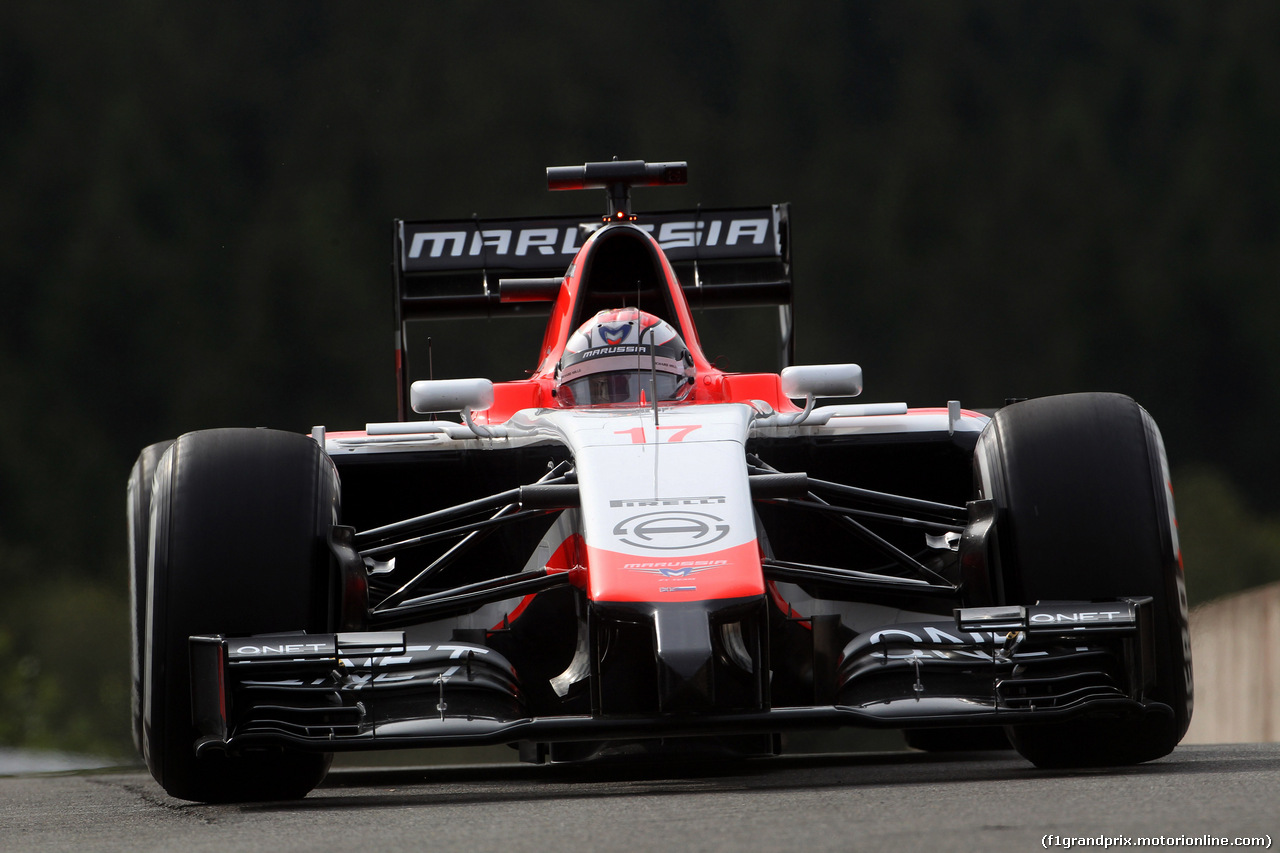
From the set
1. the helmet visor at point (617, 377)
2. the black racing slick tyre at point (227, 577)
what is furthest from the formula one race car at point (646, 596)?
the helmet visor at point (617, 377)

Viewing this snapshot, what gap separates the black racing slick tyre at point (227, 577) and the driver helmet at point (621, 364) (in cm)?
164

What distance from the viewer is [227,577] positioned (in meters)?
4.51

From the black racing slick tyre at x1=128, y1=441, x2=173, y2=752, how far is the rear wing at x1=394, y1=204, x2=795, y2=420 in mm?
2571

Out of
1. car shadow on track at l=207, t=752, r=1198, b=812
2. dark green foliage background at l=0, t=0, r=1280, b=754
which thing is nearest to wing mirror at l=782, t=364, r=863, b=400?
car shadow on track at l=207, t=752, r=1198, b=812

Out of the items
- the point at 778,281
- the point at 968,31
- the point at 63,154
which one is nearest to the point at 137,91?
the point at 63,154

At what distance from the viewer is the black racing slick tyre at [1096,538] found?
4.65 meters

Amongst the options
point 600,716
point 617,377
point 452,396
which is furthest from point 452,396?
point 600,716

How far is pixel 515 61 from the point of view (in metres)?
45.9

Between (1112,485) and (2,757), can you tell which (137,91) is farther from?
(1112,485)

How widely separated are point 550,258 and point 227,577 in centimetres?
438

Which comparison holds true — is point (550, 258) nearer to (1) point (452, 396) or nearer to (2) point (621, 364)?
(2) point (621, 364)

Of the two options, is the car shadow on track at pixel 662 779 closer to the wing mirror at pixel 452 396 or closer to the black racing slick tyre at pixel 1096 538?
the black racing slick tyre at pixel 1096 538

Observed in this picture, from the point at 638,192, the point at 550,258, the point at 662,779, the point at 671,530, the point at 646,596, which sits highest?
the point at 638,192

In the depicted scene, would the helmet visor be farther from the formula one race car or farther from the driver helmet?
the formula one race car
